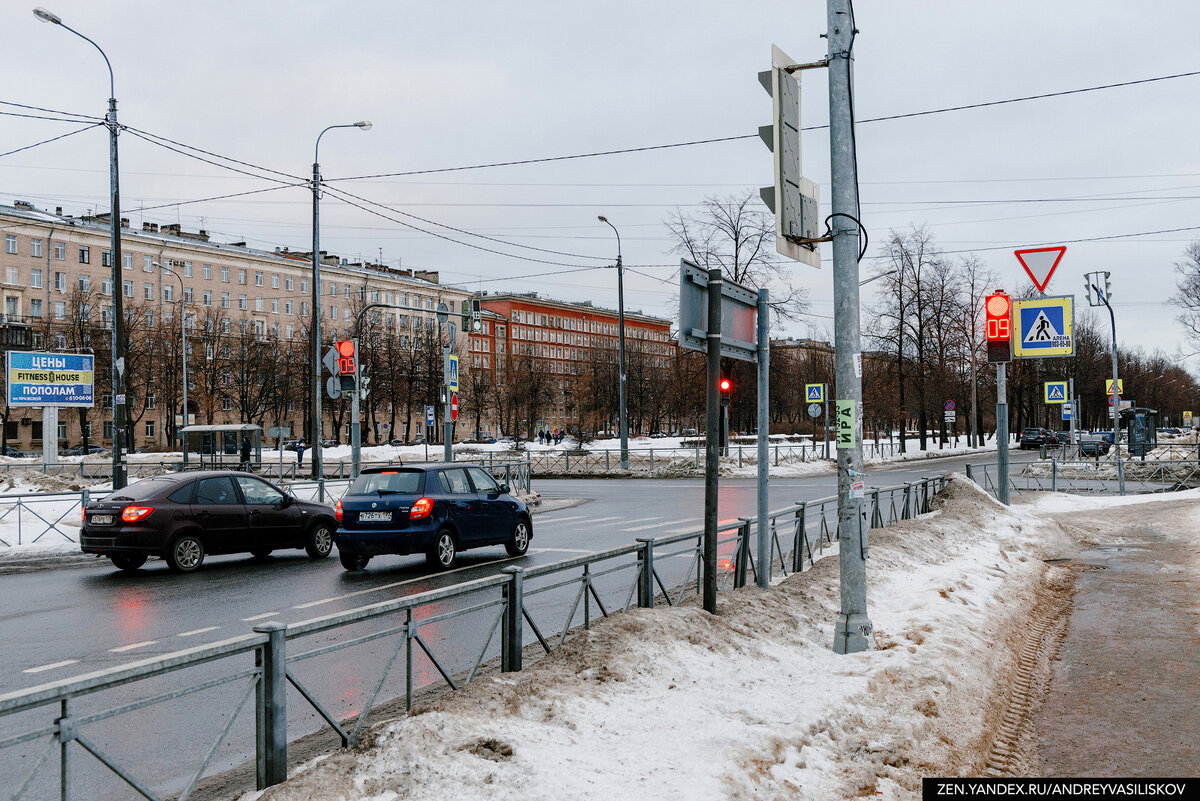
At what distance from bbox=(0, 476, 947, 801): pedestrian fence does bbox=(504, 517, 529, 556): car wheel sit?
3.77 m

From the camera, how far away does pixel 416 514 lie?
1315 centimetres

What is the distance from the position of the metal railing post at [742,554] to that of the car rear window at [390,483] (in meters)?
5.28

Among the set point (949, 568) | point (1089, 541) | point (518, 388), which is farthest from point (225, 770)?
point (518, 388)

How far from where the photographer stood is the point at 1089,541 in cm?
1680

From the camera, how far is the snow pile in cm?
448

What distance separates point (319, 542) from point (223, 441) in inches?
1534

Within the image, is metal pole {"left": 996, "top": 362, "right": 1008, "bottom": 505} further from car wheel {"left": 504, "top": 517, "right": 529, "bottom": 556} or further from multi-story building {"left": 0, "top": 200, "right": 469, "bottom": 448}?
multi-story building {"left": 0, "top": 200, "right": 469, "bottom": 448}

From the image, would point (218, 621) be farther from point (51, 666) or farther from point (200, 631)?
point (51, 666)

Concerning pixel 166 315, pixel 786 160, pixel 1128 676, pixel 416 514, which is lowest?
pixel 1128 676

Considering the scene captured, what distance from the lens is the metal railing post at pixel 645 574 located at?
803 cm

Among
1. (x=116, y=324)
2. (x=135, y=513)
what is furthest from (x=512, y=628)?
(x=116, y=324)

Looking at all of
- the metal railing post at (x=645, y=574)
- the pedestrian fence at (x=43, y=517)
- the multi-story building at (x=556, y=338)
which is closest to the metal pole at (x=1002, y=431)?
the pedestrian fence at (x=43, y=517)

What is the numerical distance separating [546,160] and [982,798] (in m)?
19.7

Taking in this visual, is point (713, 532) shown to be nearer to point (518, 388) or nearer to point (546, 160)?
point (546, 160)
